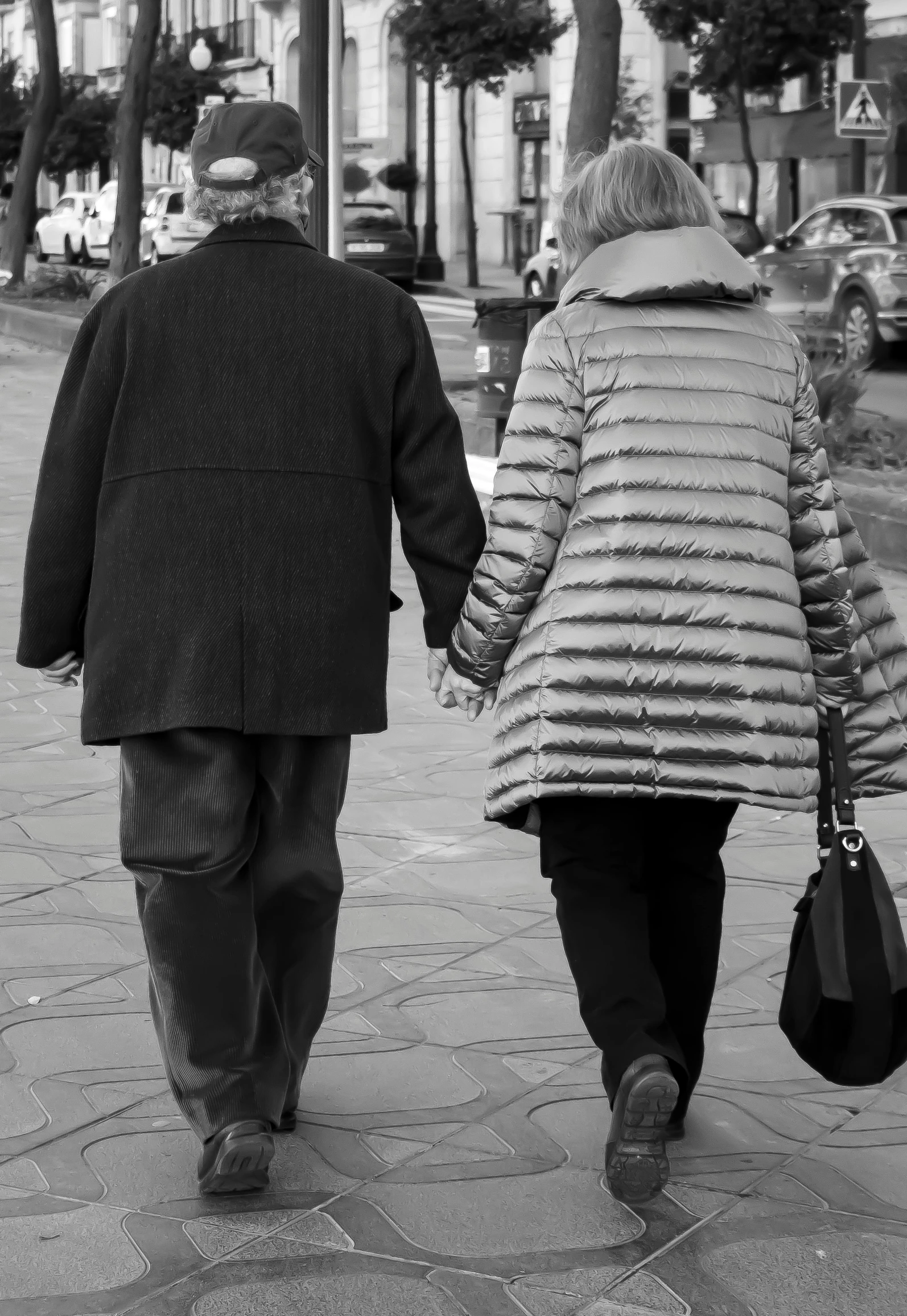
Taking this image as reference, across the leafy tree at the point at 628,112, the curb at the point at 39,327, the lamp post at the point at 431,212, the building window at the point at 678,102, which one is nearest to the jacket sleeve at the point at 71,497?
the curb at the point at 39,327

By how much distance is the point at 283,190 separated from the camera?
3.11 metres

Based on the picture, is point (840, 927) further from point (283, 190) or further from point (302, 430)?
point (283, 190)

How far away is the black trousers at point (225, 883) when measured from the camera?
3.08 m

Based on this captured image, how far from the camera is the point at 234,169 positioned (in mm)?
3074

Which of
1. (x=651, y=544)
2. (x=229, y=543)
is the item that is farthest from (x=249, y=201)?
(x=651, y=544)

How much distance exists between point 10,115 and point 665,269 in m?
50.6

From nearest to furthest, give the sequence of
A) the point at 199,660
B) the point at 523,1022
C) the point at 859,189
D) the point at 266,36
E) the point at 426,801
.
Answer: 1. the point at 199,660
2. the point at 523,1022
3. the point at 426,801
4. the point at 859,189
5. the point at 266,36

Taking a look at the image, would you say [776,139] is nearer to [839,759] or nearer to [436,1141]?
[839,759]

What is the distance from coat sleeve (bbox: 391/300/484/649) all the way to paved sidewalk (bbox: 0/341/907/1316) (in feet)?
2.98

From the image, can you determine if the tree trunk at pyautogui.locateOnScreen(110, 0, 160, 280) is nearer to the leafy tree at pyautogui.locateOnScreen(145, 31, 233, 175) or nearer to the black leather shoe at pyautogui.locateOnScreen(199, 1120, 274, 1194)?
the black leather shoe at pyautogui.locateOnScreen(199, 1120, 274, 1194)

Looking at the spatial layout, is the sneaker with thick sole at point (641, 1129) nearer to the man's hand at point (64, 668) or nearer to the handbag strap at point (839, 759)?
the handbag strap at point (839, 759)

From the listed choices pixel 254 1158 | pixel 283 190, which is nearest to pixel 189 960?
pixel 254 1158

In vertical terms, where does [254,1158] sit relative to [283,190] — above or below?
below

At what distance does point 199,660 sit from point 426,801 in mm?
2612
